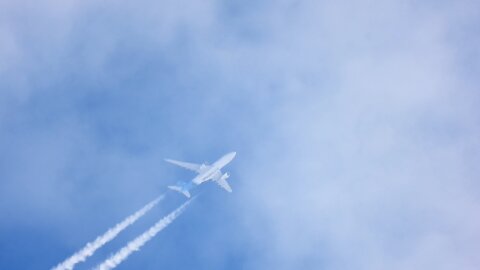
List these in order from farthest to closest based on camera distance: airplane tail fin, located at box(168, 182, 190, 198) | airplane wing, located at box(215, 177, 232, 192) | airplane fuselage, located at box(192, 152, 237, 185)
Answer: airplane wing, located at box(215, 177, 232, 192)
airplane fuselage, located at box(192, 152, 237, 185)
airplane tail fin, located at box(168, 182, 190, 198)

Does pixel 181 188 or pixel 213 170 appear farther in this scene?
pixel 213 170

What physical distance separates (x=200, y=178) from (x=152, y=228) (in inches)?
871

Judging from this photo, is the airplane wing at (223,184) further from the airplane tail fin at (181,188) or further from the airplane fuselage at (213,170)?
the airplane tail fin at (181,188)

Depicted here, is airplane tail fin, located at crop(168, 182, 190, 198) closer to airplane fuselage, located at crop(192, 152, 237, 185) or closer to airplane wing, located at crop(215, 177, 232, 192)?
airplane fuselage, located at crop(192, 152, 237, 185)

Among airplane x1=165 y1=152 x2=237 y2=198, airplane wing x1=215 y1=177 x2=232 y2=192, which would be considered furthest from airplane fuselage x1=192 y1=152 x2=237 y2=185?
airplane wing x1=215 y1=177 x2=232 y2=192

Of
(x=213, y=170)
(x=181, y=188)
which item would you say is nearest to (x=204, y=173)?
(x=213, y=170)

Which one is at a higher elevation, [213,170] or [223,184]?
[223,184]

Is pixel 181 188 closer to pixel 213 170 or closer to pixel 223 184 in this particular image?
pixel 213 170

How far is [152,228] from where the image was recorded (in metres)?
160

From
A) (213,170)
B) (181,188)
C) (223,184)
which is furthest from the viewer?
(223,184)

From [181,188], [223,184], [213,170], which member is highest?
[223,184]

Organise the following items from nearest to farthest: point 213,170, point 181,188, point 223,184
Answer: point 181,188 < point 213,170 < point 223,184

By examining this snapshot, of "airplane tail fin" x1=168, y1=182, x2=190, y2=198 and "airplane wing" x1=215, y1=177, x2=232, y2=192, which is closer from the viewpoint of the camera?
"airplane tail fin" x1=168, y1=182, x2=190, y2=198

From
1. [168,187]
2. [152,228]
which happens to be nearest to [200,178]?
[168,187]
